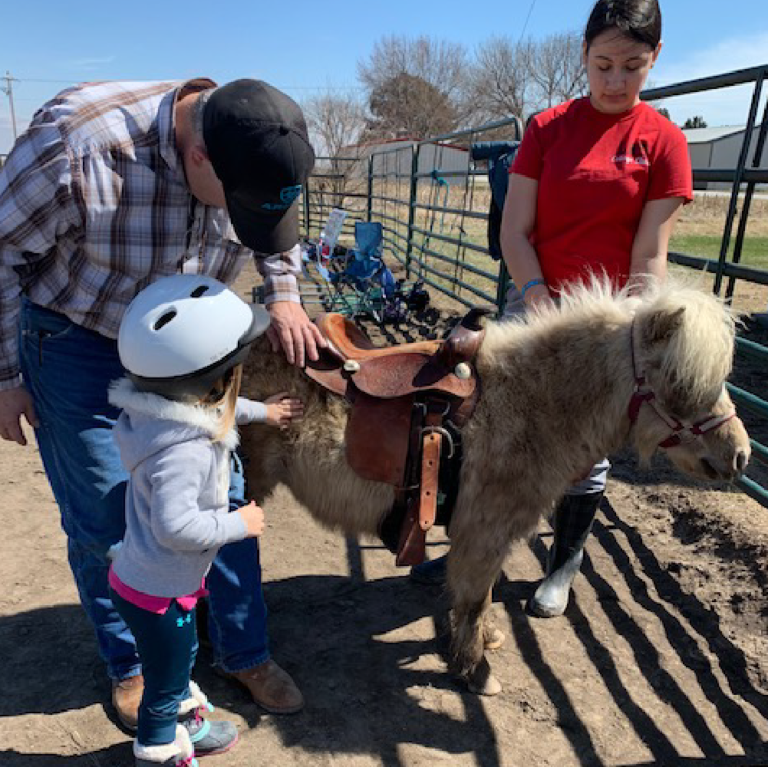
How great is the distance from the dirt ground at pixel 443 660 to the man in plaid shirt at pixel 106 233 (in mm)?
479

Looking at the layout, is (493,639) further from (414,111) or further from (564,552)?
(414,111)

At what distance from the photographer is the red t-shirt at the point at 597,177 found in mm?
2318

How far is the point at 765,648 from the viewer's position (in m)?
2.72

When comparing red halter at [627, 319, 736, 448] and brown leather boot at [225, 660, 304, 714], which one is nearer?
red halter at [627, 319, 736, 448]

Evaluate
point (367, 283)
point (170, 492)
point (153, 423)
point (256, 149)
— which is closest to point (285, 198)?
point (256, 149)

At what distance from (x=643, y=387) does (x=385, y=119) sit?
5027 cm

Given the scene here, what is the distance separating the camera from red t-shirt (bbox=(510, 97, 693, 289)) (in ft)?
7.61

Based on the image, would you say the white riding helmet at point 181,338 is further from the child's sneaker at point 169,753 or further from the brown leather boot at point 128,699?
the brown leather boot at point 128,699

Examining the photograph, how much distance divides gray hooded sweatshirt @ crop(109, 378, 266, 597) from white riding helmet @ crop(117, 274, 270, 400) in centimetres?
7

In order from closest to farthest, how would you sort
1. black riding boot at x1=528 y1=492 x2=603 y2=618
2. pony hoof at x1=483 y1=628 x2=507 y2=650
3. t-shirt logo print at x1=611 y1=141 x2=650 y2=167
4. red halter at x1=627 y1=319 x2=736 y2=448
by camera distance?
red halter at x1=627 y1=319 x2=736 y2=448 → t-shirt logo print at x1=611 y1=141 x2=650 y2=167 → pony hoof at x1=483 y1=628 x2=507 y2=650 → black riding boot at x1=528 y1=492 x2=603 y2=618

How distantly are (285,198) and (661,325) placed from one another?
4.14ft

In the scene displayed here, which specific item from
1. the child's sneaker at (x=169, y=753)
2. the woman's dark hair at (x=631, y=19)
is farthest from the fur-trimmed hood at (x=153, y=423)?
the woman's dark hair at (x=631, y=19)

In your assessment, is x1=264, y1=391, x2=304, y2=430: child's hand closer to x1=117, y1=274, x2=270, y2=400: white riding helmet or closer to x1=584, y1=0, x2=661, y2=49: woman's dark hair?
x1=117, y1=274, x2=270, y2=400: white riding helmet

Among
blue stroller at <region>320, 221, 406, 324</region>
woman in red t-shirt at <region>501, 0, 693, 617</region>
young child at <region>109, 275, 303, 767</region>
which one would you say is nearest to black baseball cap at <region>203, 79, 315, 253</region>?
young child at <region>109, 275, 303, 767</region>
